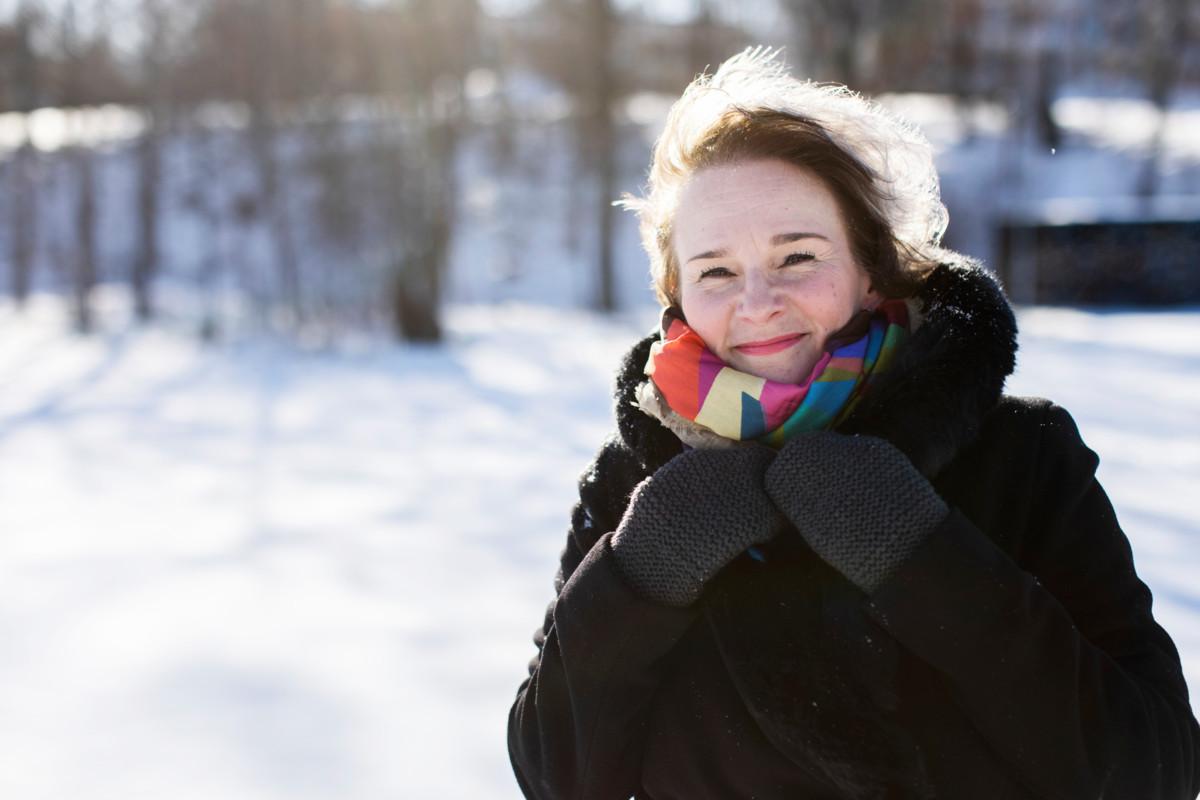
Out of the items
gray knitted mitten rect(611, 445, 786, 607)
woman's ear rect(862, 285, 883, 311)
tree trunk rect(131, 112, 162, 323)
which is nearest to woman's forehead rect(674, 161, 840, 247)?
woman's ear rect(862, 285, 883, 311)

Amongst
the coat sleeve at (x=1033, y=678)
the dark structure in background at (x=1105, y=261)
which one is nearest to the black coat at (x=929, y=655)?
the coat sleeve at (x=1033, y=678)

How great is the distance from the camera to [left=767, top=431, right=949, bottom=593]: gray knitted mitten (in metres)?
1.41

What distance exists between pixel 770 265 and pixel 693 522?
1.34 feet

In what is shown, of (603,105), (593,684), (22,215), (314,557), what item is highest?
(603,105)

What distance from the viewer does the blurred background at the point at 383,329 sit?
369 cm

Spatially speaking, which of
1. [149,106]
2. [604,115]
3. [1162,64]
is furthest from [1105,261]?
[149,106]

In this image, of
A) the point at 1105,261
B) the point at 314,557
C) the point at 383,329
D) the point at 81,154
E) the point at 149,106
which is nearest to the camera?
the point at 314,557

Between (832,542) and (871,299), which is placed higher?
(871,299)

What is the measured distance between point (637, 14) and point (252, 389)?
16.3 m

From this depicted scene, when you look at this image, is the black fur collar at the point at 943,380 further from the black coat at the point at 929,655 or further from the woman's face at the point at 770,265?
the woman's face at the point at 770,265

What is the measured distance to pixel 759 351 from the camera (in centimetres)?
167

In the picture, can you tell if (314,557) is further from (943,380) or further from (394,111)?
(394,111)

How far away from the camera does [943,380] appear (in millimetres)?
1531

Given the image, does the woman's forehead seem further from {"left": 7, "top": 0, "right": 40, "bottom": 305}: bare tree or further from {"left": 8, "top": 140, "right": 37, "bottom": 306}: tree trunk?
{"left": 8, "top": 140, "right": 37, "bottom": 306}: tree trunk
